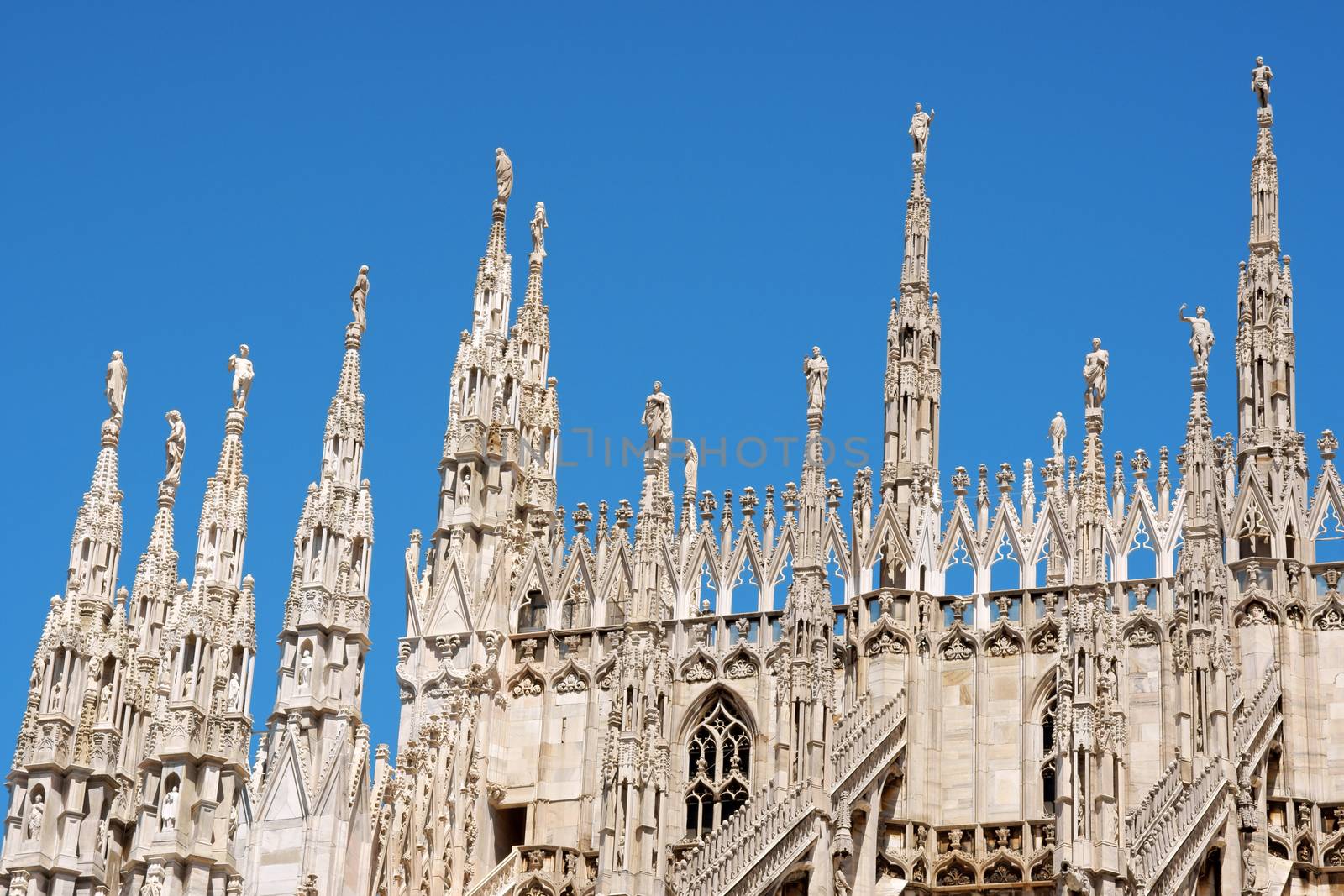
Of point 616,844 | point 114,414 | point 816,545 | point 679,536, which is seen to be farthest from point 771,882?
point 114,414

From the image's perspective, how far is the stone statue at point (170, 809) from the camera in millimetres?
39062

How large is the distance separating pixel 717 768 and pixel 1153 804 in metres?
8.23

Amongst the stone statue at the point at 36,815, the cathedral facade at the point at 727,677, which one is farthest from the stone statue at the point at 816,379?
→ the stone statue at the point at 36,815

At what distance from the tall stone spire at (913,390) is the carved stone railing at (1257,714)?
635cm

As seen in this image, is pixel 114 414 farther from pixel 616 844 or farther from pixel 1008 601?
pixel 1008 601

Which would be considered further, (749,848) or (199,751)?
(749,848)

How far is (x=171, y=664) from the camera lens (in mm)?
39906

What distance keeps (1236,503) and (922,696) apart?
599 centimetres

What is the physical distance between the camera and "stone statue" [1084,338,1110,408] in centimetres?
4750

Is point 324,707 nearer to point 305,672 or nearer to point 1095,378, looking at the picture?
point 305,672

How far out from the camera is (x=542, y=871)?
48.1m

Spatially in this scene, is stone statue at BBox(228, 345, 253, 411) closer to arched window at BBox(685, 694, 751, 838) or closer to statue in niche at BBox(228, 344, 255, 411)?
statue in niche at BBox(228, 344, 255, 411)

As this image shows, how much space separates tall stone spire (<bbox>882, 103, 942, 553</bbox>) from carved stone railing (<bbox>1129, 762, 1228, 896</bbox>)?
286 inches

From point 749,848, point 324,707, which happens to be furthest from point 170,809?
point 749,848
